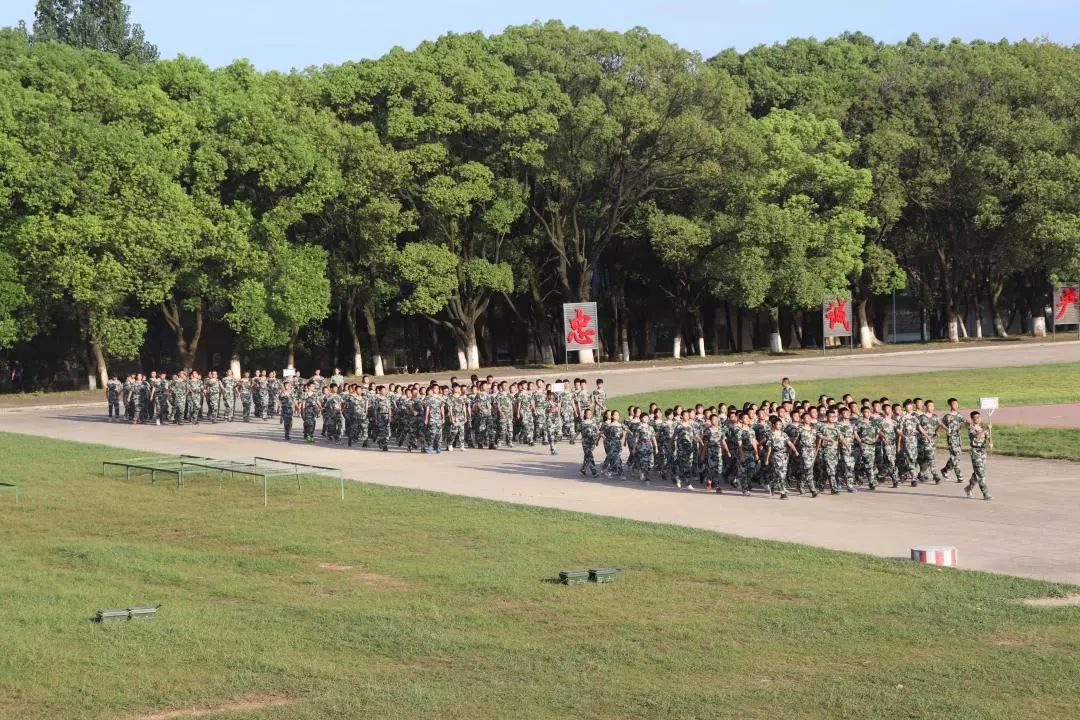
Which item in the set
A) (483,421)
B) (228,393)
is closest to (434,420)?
(483,421)

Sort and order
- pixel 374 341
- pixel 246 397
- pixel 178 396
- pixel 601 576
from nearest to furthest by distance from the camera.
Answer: pixel 601 576 < pixel 178 396 < pixel 246 397 < pixel 374 341

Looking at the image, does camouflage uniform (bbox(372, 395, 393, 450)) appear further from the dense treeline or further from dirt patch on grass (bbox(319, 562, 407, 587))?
the dense treeline

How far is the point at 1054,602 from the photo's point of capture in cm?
1450

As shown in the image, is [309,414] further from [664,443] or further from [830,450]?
[830,450]

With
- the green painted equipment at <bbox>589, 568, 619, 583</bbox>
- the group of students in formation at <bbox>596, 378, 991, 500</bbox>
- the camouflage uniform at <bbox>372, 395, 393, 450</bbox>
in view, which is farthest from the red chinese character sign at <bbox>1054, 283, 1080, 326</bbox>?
the green painted equipment at <bbox>589, 568, 619, 583</bbox>

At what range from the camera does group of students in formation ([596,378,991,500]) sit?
77.5 ft

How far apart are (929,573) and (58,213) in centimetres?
4331

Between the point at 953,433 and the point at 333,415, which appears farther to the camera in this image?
the point at 333,415

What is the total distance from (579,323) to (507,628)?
46.8m

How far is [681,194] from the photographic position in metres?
66.4

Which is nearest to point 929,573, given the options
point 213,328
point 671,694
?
point 671,694

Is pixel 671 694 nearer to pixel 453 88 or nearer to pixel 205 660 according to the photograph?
pixel 205 660

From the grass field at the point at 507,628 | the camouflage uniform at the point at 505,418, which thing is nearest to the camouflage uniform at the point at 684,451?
the grass field at the point at 507,628

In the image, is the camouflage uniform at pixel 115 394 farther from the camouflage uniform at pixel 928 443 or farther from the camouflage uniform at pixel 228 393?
the camouflage uniform at pixel 928 443
